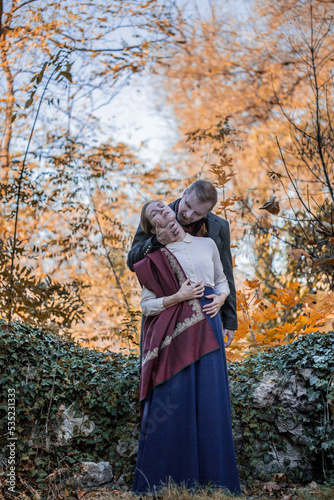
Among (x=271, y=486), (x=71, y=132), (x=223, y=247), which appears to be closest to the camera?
(x=271, y=486)

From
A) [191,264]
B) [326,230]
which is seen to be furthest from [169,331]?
[326,230]

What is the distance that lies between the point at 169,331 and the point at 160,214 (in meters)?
0.57

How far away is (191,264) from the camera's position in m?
2.31

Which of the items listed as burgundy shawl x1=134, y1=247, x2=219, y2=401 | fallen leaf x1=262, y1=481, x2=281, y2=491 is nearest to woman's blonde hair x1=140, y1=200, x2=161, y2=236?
burgundy shawl x1=134, y1=247, x2=219, y2=401

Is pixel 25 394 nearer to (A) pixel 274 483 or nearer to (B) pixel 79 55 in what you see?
(A) pixel 274 483

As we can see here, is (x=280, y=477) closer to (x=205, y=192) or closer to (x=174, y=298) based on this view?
(x=174, y=298)

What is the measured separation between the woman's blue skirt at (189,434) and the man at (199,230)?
1.36ft

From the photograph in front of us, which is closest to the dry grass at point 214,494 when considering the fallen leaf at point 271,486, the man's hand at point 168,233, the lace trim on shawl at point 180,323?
the fallen leaf at point 271,486

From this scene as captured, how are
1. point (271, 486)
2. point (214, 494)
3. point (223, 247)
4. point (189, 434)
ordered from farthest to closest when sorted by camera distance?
1. point (223, 247)
2. point (271, 486)
3. point (189, 434)
4. point (214, 494)

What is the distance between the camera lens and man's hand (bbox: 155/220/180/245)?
7.32 ft

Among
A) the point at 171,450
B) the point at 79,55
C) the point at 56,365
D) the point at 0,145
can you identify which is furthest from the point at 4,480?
the point at 79,55

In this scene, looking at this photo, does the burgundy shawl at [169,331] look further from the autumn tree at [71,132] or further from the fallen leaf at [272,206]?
the autumn tree at [71,132]

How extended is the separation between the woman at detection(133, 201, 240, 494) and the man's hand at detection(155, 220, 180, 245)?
0.02 metres

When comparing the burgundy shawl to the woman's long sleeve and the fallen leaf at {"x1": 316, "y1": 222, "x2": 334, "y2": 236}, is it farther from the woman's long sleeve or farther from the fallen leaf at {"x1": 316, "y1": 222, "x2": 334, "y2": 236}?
the fallen leaf at {"x1": 316, "y1": 222, "x2": 334, "y2": 236}
